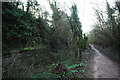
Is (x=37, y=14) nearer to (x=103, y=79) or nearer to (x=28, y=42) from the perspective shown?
(x=28, y=42)

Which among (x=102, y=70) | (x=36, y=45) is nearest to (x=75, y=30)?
(x=102, y=70)

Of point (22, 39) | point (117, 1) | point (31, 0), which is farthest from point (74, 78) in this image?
point (31, 0)

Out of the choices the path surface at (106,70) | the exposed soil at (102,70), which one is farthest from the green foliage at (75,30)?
the path surface at (106,70)

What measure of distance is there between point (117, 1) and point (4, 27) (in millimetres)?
8065

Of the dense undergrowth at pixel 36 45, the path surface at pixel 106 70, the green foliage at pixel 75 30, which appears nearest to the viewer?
the path surface at pixel 106 70

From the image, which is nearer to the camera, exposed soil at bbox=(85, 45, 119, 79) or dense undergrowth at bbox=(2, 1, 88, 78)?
exposed soil at bbox=(85, 45, 119, 79)

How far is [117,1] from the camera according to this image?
13.5ft

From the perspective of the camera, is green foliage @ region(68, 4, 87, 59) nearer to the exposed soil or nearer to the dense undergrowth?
the dense undergrowth

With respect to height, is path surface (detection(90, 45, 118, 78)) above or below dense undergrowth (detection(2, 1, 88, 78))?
below

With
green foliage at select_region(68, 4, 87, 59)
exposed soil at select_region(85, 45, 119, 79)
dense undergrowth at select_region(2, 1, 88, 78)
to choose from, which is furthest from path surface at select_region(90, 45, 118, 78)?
green foliage at select_region(68, 4, 87, 59)

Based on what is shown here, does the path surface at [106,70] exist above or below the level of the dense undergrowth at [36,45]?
below

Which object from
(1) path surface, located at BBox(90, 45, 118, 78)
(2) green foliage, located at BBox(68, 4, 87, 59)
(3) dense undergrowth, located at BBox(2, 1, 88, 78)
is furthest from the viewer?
(2) green foliage, located at BBox(68, 4, 87, 59)

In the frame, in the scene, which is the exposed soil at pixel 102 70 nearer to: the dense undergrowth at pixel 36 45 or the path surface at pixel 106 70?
the path surface at pixel 106 70

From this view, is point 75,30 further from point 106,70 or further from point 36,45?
point 36,45
